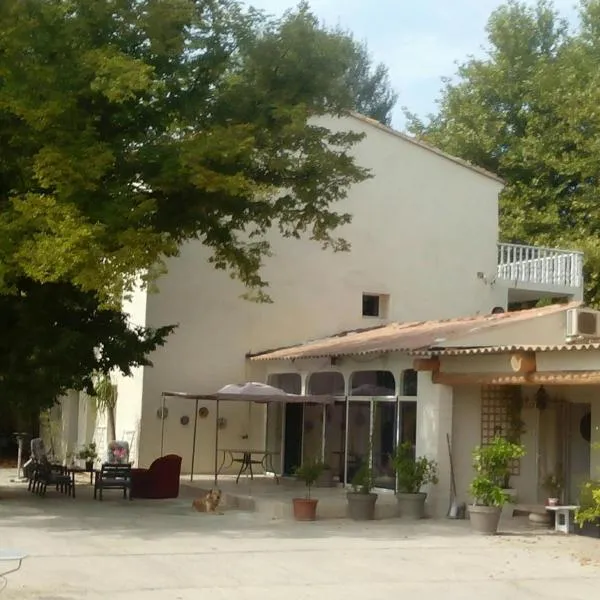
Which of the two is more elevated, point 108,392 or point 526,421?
point 108,392

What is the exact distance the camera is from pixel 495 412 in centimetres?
1661

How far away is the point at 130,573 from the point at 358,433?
→ 9.95 meters

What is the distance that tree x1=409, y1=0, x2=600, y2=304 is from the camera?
31.8 meters

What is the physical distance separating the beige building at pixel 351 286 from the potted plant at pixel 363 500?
6.26 meters

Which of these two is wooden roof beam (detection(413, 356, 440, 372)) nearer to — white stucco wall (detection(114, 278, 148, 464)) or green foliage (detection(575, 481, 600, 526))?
green foliage (detection(575, 481, 600, 526))

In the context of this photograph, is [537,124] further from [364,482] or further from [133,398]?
[364,482]

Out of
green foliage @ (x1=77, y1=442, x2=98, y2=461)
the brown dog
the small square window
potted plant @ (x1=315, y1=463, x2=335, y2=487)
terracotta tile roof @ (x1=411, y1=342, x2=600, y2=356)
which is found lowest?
the brown dog

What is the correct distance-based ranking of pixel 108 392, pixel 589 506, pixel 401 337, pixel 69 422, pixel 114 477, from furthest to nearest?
pixel 69 422, pixel 108 392, pixel 401 337, pixel 114 477, pixel 589 506

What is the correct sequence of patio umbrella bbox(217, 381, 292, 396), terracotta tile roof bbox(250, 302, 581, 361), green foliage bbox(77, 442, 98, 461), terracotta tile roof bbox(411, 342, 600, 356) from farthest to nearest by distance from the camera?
1. green foliage bbox(77, 442, 98, 461)
2. patio umbrella bbox(217, 381, 292, 396)
3. terracotta tile roof bbox(250, 302, 581, 361)
4. terracotta tile roof bbox(411, 342, 600, 356)

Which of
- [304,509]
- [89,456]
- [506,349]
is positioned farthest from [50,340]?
[506,349]

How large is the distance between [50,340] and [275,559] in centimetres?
735

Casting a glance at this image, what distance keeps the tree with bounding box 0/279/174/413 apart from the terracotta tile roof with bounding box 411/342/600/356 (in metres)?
5.72

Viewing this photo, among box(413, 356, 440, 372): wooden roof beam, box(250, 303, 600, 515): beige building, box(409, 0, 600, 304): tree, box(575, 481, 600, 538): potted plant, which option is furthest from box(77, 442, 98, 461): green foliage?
box(409, 0, 600, 304): tree

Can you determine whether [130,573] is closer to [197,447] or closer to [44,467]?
[44,467]
